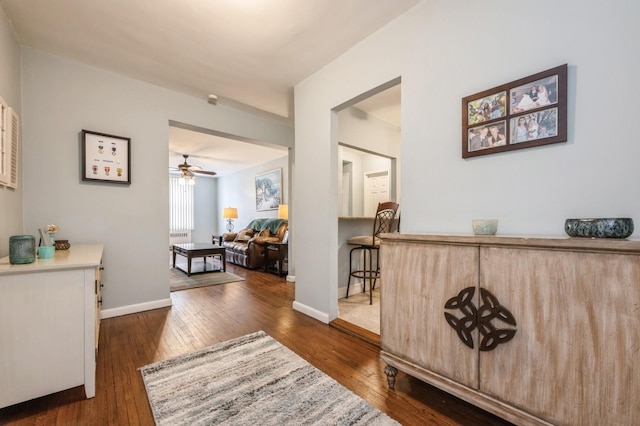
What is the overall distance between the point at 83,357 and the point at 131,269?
1.58 m

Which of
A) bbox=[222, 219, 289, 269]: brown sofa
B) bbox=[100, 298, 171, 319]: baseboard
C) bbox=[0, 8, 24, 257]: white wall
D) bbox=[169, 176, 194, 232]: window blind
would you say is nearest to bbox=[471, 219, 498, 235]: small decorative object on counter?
bbox=[0, 8, 24, 257]: white wall

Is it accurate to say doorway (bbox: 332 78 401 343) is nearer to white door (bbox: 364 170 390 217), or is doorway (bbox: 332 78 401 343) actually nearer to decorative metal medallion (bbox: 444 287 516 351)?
white door (bbox: 364 170 390 217)

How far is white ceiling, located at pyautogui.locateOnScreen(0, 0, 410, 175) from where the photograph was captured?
1.93 m

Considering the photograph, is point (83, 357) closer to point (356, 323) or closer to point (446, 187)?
point (356, 323)

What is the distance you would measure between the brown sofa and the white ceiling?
304 cm

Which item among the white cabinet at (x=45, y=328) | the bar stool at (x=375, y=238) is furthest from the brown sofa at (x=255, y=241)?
the white cabinet at (x=45, y=328)

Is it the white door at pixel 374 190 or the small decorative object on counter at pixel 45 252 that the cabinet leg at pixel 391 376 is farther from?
the white door at pixel 374 190

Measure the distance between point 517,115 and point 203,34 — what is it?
2371 mm

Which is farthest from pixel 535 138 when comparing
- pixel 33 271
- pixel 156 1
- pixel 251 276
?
pixel 251 276

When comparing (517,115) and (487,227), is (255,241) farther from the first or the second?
(517,115)

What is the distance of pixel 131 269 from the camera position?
9.61ft

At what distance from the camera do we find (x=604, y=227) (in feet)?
3.42

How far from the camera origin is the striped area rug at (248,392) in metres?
1.38

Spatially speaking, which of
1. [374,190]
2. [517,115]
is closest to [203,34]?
[517,115]
